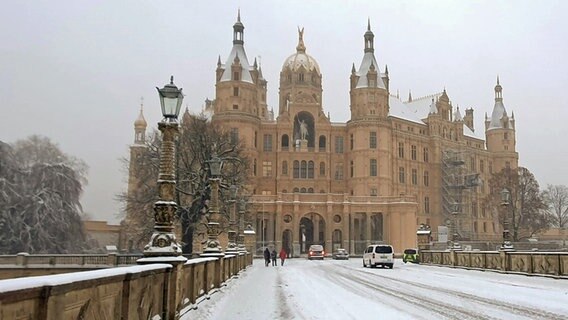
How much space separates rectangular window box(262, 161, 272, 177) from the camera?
289 ft

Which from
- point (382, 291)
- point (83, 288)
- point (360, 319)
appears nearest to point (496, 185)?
point (382, 291)

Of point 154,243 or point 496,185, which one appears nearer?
point 154,243

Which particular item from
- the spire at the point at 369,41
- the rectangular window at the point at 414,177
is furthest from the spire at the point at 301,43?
the rectangular window at the point at 414,177

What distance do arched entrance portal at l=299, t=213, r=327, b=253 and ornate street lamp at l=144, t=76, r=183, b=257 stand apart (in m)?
67.2

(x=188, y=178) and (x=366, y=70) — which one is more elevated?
(x=366, y=70)

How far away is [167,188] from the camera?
1185 centimetres

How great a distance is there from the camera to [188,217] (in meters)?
43.0

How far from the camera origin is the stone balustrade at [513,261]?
25.2m

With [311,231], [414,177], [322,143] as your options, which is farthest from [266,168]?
[414,177]

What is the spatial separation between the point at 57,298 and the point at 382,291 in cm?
1499

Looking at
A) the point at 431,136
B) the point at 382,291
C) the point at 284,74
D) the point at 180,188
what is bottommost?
the point at 382,291

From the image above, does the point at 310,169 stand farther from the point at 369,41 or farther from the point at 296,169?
the point at 369,41

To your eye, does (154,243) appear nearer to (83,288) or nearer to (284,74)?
(83,288)

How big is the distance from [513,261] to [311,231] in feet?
181
